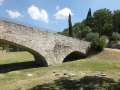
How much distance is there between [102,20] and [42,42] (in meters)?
29.3

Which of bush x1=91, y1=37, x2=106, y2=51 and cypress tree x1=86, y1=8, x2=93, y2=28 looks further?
cypress tree x1=86, y1=8, x2=93, y2=28

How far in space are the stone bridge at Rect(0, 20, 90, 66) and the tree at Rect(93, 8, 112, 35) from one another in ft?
69.6

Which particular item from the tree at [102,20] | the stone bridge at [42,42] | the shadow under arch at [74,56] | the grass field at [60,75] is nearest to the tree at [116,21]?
the tree at [102,20]

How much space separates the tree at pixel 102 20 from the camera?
51.4 m

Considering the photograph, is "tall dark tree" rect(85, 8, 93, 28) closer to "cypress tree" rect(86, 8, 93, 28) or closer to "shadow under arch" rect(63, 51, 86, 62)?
"cypress tree" rect(86, 8, 93, 28)

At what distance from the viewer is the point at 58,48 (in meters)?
27.7

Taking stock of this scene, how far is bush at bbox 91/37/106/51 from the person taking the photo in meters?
30.5

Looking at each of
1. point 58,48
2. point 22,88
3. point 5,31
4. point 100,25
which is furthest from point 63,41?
point 100,25

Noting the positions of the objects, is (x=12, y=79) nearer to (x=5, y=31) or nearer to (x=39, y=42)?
(x=5, y=31)

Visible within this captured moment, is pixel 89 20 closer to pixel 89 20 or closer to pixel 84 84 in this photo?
pixel 89 20

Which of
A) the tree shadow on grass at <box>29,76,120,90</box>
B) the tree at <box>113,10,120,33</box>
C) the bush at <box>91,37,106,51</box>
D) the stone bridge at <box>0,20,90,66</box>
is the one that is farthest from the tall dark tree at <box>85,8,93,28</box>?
the tree shadow on grass at <box>29,76,120,90</box>

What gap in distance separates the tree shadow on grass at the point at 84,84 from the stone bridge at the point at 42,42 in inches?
265

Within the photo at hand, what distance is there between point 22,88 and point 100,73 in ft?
23.0

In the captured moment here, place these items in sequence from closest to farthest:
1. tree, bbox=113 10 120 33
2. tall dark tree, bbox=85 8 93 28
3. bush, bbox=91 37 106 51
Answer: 1. bush, bbox=91 37 106 51
2. tree, bbox=113 10 120 33
3. tall dark tree, bbox=85 8 93 28
